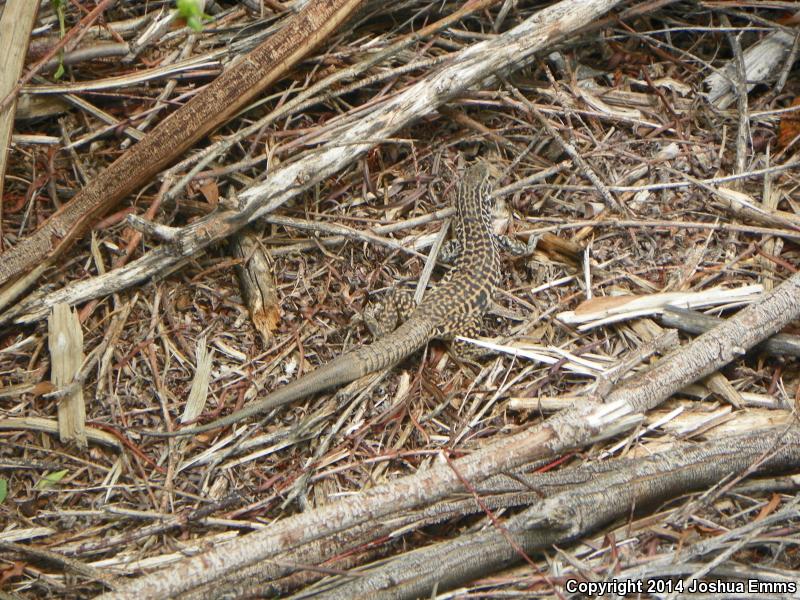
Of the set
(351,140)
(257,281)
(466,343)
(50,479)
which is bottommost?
(466,343)

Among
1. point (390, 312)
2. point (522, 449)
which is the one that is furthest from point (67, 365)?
point (522, 449)

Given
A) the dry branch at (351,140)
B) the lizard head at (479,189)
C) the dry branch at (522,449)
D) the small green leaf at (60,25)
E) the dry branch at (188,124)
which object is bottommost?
the dry branch at (522,449)

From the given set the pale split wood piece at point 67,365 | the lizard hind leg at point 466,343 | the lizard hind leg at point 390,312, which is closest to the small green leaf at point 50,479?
the pale split wood piece at point 67,365

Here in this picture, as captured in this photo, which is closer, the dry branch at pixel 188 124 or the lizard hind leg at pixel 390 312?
the dry branch at pixel 188 124

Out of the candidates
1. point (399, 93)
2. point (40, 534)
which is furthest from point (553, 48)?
point (40, 534)

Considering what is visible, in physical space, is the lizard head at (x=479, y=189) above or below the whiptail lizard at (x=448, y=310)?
above

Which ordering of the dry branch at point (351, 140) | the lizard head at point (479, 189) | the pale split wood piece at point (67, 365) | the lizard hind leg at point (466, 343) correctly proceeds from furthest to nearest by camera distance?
the lizard head at point (479, 189), the lizard hind leg at point (466, 343), the dry branch at point (351, 140), the pale split wood piece at point (67, 365)

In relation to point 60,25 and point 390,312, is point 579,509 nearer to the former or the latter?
point 390,312

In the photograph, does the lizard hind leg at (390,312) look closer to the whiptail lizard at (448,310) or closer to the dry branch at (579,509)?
the whiptail lizard at (448,310)

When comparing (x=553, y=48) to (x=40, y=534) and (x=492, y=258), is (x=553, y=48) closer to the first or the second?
(x=492, y=258)
